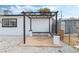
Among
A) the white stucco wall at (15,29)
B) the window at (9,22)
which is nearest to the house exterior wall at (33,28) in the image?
the white stucco wall at (15,29)

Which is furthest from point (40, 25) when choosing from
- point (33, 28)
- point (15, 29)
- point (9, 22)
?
point (9, 22)

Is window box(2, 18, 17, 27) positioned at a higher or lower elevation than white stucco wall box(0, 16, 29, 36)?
higher

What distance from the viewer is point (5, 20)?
12.3 meters

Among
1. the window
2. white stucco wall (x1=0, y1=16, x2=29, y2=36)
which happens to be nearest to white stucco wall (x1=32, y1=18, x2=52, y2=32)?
white stucco wall (x1=0, y1=16, x2=29, y2=36)

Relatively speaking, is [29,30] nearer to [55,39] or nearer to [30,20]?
[30,20]

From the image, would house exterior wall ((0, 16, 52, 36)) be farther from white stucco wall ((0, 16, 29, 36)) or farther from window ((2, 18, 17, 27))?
window ((2, 18, 17, 27))

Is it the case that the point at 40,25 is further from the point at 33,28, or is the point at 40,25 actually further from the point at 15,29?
the point at 15,29

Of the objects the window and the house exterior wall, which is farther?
the window

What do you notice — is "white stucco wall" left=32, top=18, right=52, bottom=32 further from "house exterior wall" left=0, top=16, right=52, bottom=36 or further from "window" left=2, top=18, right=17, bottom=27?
"window" left=2, top=18, right=17, bottom=27

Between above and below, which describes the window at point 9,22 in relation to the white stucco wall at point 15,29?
above

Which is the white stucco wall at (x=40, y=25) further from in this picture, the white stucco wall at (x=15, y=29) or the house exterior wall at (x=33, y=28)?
the white stucco wall at (x=15, y=29)
